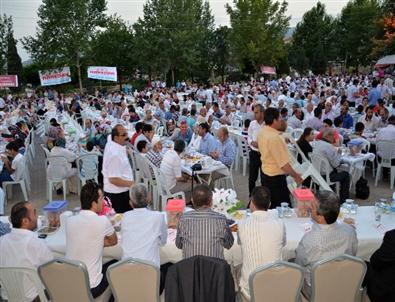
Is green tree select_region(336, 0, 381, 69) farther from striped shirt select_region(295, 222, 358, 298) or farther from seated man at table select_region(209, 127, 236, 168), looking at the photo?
striped shirt select_region(295, 222, 358, 298)

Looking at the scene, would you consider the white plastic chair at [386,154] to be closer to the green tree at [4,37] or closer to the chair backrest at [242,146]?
the chair backrest at [242,146]

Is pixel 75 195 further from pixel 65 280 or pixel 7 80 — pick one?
pixel 7 80

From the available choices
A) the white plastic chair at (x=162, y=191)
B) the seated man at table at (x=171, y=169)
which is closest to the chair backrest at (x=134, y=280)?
the white plastic chair at (x=162, y=191)

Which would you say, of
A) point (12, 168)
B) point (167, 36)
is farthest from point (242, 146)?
point (167, 36)

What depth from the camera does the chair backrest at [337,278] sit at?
10.6 feet

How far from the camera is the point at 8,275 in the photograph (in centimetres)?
354

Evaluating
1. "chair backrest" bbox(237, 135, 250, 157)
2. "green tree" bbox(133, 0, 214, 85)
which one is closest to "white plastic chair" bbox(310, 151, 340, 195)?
"chair backrest" bbox(237, 135, 250, 157)

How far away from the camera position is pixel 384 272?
3.50 metres

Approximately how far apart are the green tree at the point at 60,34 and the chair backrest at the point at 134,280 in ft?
110

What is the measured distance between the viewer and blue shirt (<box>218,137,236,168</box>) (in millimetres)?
7707

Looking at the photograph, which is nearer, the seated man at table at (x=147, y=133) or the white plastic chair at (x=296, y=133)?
the seated man at table at (x=147, y=133)

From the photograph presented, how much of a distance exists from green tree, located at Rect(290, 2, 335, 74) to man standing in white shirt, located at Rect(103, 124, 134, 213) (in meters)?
44.6

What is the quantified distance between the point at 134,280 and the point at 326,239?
5.33 ft

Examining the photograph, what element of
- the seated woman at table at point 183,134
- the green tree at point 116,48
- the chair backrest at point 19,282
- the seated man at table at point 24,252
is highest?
the green tree at point 116,48
